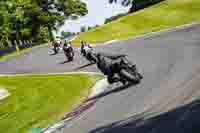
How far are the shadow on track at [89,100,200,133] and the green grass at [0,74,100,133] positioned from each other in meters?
6.66

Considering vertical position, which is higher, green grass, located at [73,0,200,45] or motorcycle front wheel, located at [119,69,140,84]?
motorcycle front wheel, located at [119,69,140,84]

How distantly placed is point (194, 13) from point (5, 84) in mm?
39936

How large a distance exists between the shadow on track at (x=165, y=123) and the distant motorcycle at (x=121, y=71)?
21.5ft

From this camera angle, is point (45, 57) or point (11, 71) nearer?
point (11, 71)

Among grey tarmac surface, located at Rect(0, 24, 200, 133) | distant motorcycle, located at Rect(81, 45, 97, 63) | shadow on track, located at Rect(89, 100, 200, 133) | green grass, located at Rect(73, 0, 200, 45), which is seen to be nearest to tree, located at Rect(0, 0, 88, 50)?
green grass, located at Rect(73, 0, 200, 45)

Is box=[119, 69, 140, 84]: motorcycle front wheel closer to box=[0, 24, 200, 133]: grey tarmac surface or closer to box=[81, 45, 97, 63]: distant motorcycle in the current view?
box=[0, 24, 200, 133]: grey tarmac surface

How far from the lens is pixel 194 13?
7250cm

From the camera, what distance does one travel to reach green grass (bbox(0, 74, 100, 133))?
2189 centimetres

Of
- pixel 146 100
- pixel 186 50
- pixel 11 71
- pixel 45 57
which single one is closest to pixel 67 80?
pixel 186 50

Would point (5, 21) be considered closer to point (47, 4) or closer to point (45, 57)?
point (47, 4)

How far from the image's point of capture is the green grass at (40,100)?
21.9 meters

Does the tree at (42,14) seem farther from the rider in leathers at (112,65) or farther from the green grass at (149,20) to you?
the rider in leathers at (112,65)

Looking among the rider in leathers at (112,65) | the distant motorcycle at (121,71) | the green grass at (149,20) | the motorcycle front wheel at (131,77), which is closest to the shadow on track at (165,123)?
the motorcycle front wheel at (131,77)

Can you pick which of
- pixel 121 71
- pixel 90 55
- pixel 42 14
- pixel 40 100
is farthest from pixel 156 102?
pixel 42 14
